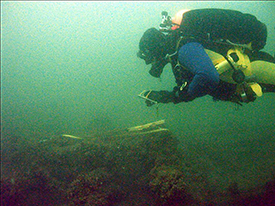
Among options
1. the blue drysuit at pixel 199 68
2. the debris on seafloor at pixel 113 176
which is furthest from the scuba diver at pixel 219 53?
the debris on seafloor at pixel 113 176

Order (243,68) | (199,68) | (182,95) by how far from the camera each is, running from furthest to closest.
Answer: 1. (182,95)
2. (243,68)
3. (199,68)

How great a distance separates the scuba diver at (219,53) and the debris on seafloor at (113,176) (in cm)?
175

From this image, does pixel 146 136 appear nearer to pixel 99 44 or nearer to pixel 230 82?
pixel 230 82

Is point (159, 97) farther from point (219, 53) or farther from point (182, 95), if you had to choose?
point (219, 53)

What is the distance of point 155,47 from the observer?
7.88 feet

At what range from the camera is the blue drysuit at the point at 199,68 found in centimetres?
168

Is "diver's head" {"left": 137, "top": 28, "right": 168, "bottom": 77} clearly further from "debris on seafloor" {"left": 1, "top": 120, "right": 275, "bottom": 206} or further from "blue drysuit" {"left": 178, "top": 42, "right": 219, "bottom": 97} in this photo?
"debris on seafloor" {"left": 1, "top": 120, "right": 275, "bottom": 206}

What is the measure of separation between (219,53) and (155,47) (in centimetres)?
98

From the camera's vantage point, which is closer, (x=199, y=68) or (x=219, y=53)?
(x=199, y=68)

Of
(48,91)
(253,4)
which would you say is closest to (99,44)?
(48,91)

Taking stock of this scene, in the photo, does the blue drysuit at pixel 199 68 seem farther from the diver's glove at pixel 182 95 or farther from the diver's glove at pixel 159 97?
the diver's glove at pixel 159 97

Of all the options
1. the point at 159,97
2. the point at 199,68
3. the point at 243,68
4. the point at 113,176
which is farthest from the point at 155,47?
the point at 113,176

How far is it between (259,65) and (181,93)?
1314mm

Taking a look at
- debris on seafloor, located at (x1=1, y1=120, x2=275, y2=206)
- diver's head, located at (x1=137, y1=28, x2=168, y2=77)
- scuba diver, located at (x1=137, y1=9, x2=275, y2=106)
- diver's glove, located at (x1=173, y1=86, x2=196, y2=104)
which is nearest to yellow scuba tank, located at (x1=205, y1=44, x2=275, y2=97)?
scuba diver, located at (x1=137, y1=9, x2=275, y2=106)
